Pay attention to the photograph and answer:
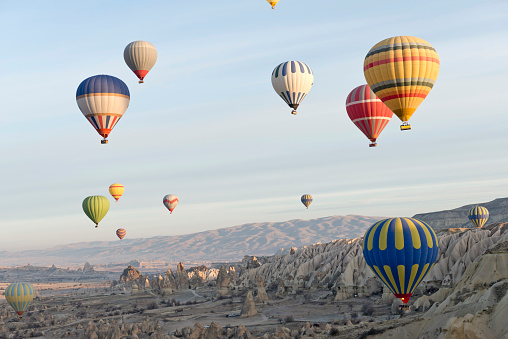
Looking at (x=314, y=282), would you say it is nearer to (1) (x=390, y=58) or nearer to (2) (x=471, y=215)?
(2) (x=471, y=215)

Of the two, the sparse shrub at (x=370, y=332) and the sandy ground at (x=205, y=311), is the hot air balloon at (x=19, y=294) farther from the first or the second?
the sparse shrub at (x=370, y=332)

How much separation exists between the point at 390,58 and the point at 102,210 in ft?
218

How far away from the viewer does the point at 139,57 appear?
82.7m

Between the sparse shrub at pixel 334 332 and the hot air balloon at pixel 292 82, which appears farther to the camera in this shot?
the hot air balloon at pixel 292 82

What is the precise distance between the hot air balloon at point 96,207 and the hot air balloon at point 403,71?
6343cm

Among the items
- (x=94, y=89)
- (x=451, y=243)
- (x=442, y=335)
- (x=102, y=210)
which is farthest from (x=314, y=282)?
(x=442, y=335)

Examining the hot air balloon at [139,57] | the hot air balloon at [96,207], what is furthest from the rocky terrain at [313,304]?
the hot air balloon at [139,57]

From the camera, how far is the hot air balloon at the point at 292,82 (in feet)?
238

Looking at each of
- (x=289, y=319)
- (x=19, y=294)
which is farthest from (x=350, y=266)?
(x=19, y=294)

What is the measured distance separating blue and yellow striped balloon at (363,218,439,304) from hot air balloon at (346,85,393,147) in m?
19.3

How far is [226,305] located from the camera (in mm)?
107000

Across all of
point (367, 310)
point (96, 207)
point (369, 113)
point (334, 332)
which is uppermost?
point (369, 113)

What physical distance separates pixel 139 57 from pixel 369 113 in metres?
34.2

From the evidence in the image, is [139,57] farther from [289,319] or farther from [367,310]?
[367,310]
